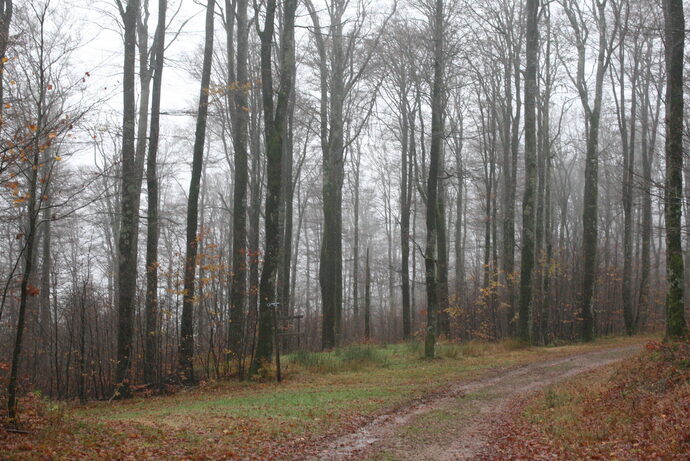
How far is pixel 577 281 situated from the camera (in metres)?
22.0

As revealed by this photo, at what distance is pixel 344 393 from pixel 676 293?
6690 mm

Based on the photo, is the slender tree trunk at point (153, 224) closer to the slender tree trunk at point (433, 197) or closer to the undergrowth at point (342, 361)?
the undergrowth at point (342, 361)

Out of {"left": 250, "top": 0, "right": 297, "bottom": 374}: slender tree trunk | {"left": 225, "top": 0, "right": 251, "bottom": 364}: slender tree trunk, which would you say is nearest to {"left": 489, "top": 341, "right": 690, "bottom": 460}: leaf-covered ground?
{"left": 250, "top": 0, "right": 297, "bottom": 374}: slender tree trunk

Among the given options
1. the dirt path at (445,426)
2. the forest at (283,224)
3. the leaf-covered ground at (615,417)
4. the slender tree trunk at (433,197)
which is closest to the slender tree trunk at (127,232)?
the forest at (283,224)

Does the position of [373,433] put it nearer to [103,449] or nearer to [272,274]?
[103,449]

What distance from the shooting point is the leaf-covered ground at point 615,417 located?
18.0 feet

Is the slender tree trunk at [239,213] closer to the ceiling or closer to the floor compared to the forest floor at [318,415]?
closer to the ceiling

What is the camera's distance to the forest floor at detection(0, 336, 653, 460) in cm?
613

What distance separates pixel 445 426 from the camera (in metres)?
7.51

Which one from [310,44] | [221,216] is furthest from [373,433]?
[221,216]

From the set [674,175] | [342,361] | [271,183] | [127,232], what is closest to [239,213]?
[271,183]

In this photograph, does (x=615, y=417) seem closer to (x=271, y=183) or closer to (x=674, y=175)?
(x=674, y=175)

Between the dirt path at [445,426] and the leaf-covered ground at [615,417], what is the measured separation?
0.37 meters

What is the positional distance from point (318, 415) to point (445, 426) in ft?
6.55
